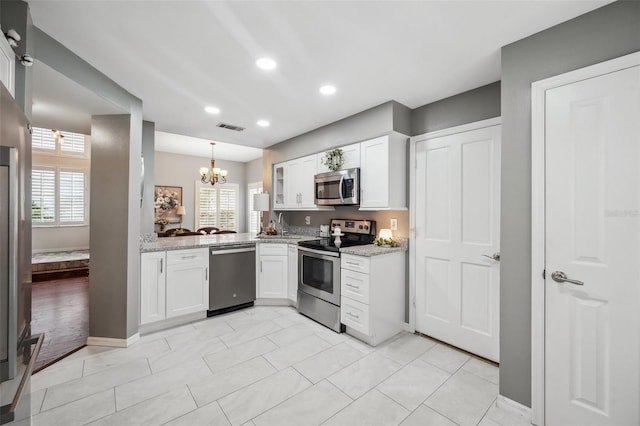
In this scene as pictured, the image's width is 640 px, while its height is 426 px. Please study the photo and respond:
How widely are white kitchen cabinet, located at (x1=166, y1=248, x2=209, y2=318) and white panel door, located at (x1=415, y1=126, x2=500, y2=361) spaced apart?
8.39 feet

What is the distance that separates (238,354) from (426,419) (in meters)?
1.67

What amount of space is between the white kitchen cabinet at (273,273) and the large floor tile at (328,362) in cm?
136

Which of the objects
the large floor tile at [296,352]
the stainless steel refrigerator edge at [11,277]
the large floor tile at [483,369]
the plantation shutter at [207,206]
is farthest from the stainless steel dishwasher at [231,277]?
the plantation shutter at [207,206]

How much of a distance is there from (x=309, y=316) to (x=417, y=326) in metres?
1.29

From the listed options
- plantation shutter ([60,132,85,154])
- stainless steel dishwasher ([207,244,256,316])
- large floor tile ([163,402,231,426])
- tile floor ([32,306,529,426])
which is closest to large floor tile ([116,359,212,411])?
tile floor ([32,306,529,426])

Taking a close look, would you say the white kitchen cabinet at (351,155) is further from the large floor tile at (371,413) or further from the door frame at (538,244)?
the large floor tile at (371,413)

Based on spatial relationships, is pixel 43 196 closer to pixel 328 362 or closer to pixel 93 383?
pixel 93 383

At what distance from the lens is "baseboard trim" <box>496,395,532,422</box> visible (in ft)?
5.81

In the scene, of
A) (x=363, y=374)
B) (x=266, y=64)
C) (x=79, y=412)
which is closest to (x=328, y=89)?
(x=266, y=64)

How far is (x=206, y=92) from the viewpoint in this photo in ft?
8.84

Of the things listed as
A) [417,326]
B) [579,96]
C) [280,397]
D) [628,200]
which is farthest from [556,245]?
[280,397]

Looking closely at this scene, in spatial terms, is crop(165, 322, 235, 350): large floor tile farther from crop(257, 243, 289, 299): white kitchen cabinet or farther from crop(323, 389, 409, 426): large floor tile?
crop(323, 389, 409, 426): large floor tile

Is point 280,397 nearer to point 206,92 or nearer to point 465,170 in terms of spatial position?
point 465,170

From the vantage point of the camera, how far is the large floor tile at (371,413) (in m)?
1.73
